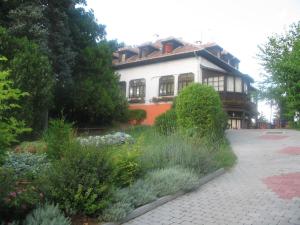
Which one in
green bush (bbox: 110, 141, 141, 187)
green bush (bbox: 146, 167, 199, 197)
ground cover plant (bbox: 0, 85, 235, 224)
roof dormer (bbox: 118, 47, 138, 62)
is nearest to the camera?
ground cover plant (bbox: 0, 85, 235, 224)

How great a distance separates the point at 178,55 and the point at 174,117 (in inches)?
493

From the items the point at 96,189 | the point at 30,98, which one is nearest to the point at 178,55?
the point at 30,98

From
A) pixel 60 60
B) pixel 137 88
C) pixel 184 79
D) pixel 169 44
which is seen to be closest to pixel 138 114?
pixel 137 88

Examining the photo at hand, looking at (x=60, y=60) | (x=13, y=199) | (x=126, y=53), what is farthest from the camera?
(x=126, y=53)

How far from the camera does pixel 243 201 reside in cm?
756

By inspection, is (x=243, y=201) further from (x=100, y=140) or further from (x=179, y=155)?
(x=100, y=140)

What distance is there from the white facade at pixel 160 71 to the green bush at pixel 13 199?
80.1ft

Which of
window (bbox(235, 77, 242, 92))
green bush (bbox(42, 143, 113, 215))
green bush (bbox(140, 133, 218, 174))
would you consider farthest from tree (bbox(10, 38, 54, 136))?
window (bbox(235, 77, 242, 92))

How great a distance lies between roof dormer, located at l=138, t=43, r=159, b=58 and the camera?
3383 centimetres

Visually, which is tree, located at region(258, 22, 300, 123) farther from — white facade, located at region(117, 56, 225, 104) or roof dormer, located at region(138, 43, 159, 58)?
roof dormer, located at region(138, 43, 159, 58)

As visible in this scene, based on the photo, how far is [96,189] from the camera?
6195 millimetres

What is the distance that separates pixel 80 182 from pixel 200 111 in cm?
1014

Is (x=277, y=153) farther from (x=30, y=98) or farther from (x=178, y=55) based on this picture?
(x=178, y=55)

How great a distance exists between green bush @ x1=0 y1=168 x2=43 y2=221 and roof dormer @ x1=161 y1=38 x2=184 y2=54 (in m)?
27.1
